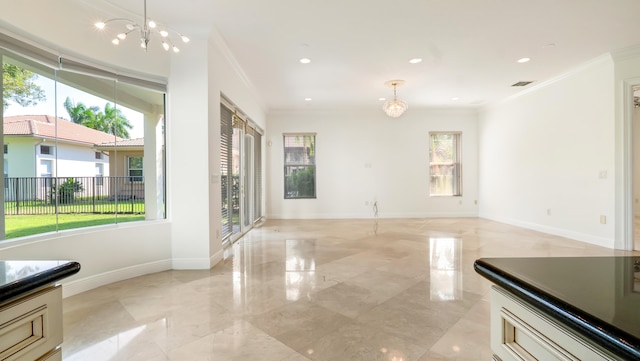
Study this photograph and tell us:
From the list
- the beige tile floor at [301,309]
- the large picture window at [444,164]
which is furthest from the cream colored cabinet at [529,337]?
the large picture window at [444,164]

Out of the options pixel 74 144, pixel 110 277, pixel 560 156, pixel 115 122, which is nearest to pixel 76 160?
pixel 74 144

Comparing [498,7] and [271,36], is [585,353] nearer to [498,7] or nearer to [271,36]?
[498,7]

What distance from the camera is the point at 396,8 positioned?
346 cm

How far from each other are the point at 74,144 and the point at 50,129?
0.28 meters

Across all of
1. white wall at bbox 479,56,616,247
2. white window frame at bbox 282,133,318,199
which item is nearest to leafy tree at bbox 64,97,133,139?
white window frame at bbox 282,133,318,199

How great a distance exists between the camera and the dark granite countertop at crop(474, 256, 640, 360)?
57cm

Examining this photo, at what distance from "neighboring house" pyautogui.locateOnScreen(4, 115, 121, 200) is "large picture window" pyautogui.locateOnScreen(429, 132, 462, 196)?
779 cm

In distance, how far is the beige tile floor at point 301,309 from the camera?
2.08m

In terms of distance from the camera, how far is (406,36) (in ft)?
13.6

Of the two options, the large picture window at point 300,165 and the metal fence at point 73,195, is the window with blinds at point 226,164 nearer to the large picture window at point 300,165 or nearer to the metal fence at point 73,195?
the metal fence at point 73,195

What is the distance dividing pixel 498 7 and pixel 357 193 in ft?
19.0

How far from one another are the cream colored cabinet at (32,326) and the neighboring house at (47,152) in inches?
103

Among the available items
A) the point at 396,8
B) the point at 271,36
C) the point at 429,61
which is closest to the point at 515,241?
the point at 429,61

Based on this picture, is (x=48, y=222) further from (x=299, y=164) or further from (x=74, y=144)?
(x=299, y=164)
